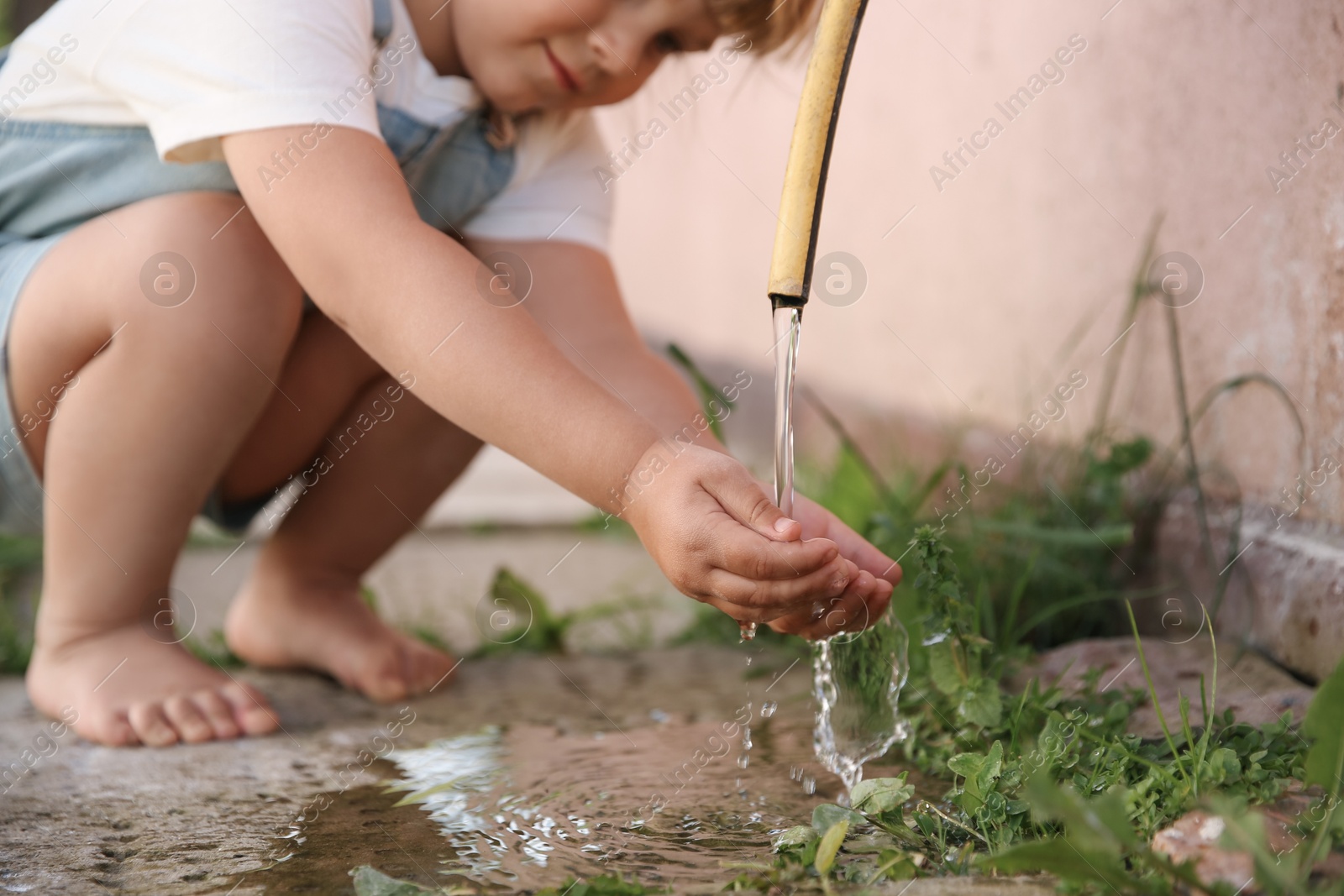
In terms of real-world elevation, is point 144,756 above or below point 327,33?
below

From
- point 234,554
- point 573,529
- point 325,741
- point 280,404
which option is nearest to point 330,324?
point 280,404

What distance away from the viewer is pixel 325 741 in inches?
49.4

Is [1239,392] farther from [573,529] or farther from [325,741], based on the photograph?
[573,529]

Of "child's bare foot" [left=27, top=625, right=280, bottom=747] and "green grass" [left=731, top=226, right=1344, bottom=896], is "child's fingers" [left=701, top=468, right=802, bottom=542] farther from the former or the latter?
"child's bare foot" [left=27, top=625, right=280, bottom=747]

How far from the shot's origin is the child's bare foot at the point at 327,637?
1.47 meters

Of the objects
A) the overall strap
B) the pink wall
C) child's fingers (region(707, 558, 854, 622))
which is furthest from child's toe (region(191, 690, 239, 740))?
the pink wall

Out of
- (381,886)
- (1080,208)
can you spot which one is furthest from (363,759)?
(1080,208)

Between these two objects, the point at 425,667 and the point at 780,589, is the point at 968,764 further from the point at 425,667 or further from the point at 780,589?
the point at 425,667

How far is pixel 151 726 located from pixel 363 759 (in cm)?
25

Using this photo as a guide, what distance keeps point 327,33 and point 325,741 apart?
2.35 ft

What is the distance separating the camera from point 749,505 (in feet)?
3.08

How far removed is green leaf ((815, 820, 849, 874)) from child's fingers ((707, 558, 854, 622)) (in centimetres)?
17

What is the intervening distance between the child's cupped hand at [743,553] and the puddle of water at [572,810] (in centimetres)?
17

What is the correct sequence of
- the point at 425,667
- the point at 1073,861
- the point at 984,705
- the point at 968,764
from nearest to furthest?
the point at 1073,861, the point at 968,764, the point at 984,705, the point at 425,667
